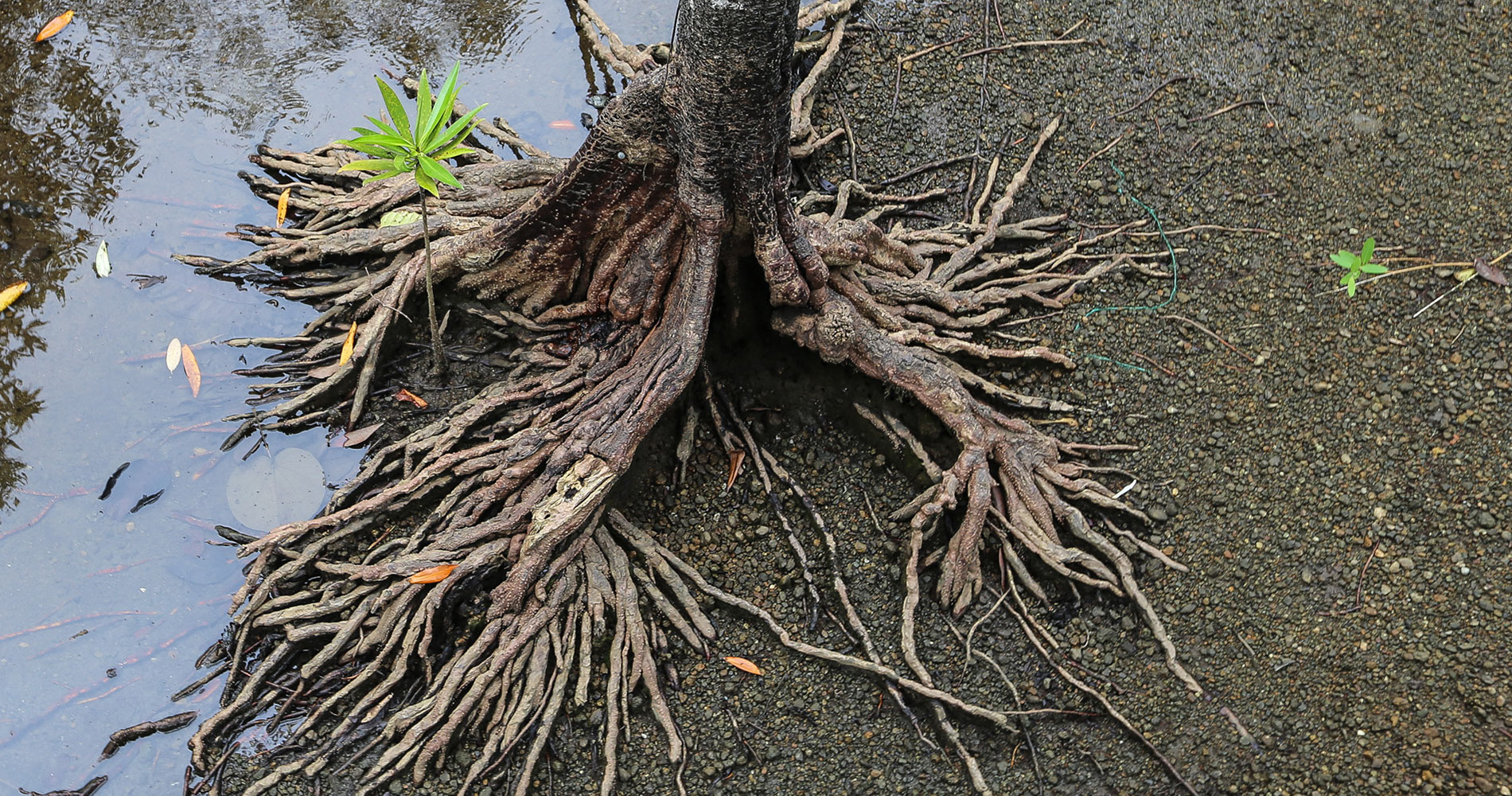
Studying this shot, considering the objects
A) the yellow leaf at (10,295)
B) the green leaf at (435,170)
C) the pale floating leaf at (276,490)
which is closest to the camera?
the green leaf at (435,170)

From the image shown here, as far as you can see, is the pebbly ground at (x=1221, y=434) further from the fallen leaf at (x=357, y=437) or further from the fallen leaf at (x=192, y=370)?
the fallen leaf at (x=192, y=370)

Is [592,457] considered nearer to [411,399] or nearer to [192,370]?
[411,399]

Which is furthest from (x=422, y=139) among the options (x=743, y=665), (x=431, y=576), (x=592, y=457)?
(x=743, y=665)

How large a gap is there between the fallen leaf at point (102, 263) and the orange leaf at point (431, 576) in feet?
5.71

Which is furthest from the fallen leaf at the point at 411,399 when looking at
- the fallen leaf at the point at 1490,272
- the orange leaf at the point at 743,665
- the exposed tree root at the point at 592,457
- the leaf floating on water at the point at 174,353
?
the fallen leaf at the point at 1490,272

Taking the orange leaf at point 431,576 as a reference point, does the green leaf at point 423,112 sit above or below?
above

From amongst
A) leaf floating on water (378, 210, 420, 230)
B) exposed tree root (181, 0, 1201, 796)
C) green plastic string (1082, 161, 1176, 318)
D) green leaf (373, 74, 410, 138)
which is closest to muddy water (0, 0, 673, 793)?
exposed tree root (181, 0, 1201, 796)

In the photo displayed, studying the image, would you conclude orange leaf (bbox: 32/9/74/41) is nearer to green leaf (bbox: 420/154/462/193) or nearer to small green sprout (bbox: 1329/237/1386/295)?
green leaf (bbox: 420/154/462/193)

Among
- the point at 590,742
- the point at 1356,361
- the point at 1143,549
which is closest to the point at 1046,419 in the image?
the point at 1143,549

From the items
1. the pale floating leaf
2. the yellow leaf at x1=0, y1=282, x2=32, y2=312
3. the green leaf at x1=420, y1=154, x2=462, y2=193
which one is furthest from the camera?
the yellow leaf at x1=0, y1=282, x2=32, y2=312

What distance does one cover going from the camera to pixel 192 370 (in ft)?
11.1

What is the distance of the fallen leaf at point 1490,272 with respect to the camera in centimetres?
353

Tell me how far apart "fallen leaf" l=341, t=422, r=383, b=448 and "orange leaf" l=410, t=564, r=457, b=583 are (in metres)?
0.60

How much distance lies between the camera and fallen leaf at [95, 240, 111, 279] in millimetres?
3586
